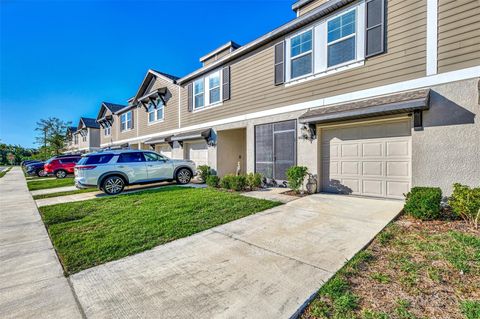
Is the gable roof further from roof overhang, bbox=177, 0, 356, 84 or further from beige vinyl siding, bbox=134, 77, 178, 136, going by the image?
roof overhang, bbox=177, 0, 356, 84

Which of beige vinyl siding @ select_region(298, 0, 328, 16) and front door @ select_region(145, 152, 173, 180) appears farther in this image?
front door @ select_region(145, 152, 173, 180)

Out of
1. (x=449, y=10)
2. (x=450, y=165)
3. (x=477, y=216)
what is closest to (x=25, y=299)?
(x=477, y=216)

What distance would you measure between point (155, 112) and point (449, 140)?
54.0 ft

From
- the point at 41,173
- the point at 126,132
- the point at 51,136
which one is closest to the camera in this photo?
the point at 41,173

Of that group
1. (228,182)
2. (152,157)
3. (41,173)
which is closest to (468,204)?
(228,182)

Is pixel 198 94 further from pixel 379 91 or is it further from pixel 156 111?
pixel 379 91

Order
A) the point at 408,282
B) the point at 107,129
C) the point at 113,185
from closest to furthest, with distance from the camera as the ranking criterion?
the point at 408,282 → the point at 113,185 → the point at 107,129

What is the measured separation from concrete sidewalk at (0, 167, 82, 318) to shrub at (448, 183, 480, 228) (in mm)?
6244

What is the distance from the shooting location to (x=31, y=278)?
3.03 m

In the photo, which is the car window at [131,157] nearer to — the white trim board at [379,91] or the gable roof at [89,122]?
the white trim board at [379,91]

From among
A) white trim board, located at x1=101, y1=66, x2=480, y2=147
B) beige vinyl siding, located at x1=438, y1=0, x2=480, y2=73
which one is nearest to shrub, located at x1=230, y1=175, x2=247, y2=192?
white trim board, located at x1=101, y1=66, x2=480, y2=147

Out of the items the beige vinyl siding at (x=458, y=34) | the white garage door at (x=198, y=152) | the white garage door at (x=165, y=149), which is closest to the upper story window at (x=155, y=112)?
the white garage door at (x=165, y=149)

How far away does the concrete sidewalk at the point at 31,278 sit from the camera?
237cm

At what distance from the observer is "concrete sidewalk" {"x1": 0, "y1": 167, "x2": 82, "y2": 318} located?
2369 mm
